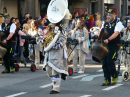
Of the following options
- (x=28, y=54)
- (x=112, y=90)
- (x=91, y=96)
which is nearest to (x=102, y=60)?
(x=112, y=90)

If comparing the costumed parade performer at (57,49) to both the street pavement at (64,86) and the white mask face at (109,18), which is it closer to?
the street pavement at (64,86)

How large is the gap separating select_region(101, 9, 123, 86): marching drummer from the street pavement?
31cm

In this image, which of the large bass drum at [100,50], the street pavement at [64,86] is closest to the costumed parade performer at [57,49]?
the street pavement at [64,86]

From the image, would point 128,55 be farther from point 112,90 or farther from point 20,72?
point 20,72

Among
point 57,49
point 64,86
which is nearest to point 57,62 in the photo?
point 57,49

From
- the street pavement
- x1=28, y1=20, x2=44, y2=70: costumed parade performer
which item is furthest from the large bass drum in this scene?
x1=28, y1=20, x2=44, y2=70: costumed parade performer

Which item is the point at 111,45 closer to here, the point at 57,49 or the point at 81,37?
the point at 57,49

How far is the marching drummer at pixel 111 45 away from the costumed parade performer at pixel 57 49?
149cm

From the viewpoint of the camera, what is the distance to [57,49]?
964cm

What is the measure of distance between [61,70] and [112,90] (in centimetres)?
144

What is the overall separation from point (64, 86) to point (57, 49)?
160 centimetres

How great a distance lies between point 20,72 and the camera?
14.6 m

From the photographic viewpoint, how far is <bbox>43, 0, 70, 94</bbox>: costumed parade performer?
31.5 feet

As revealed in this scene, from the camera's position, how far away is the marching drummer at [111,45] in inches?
426
